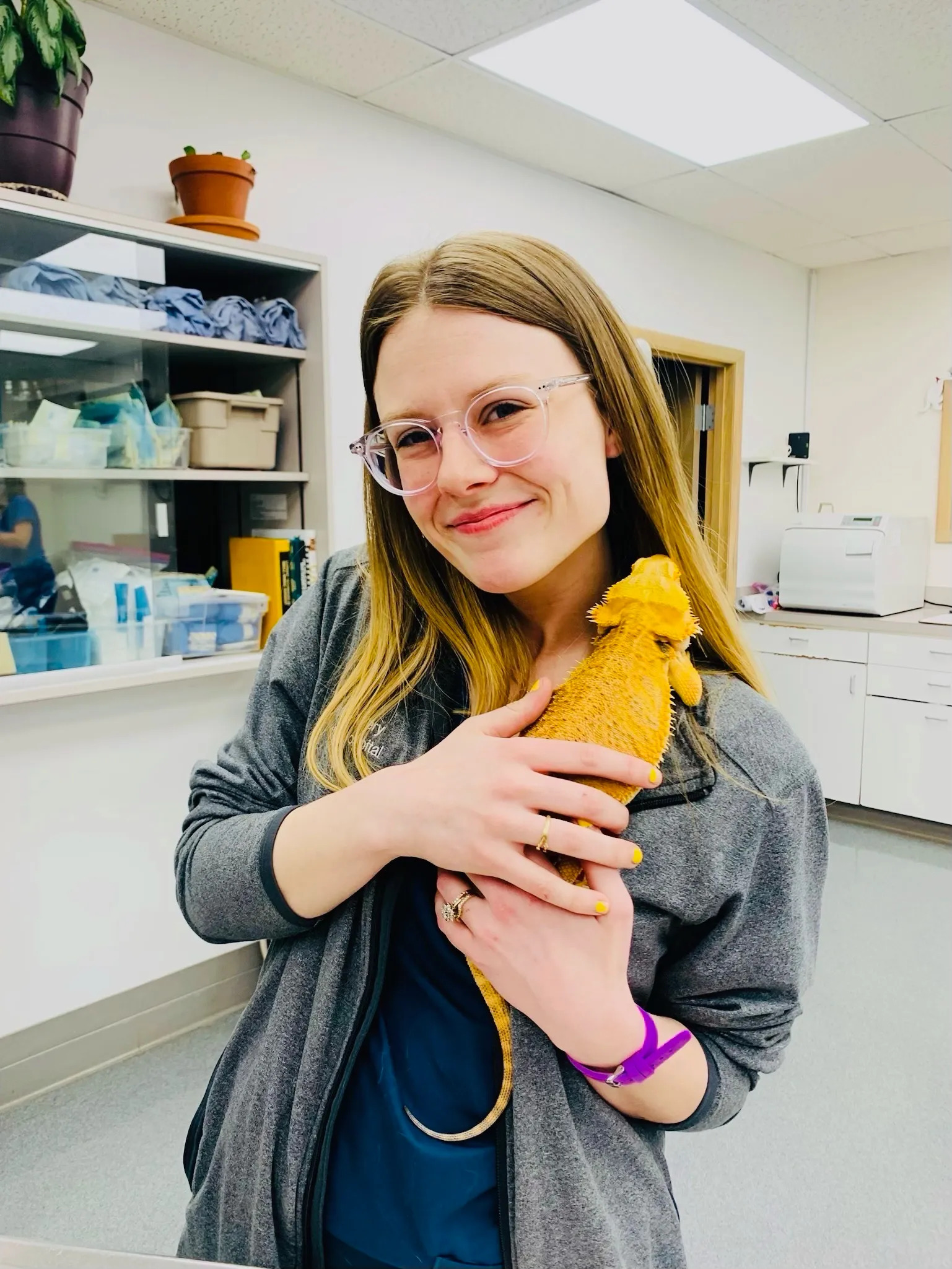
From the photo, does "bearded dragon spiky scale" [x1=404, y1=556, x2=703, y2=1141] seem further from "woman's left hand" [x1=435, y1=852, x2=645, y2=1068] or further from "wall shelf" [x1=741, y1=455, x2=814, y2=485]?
"wall shelf" [x1=741, y1=455, x2=814, y2=485]

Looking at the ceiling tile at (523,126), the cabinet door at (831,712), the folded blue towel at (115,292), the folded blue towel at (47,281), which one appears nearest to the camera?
the folded blue towel at (47,281)

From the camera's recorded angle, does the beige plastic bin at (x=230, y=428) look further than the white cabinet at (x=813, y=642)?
No

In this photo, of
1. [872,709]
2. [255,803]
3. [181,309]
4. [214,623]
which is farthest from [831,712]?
[255,803]

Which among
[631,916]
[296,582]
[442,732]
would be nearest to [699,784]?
[631,916]

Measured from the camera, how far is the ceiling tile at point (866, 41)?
2.33 meters

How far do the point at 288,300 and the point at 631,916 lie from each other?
2.28m

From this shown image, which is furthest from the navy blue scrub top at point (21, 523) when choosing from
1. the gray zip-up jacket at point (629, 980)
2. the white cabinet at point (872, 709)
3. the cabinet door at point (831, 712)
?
the cabinet door at point (831, 712)

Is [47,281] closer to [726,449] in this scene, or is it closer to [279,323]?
[279,323]

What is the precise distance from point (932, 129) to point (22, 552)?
3.23 meters

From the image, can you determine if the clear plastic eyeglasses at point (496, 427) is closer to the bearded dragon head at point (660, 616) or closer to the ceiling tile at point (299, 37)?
the bearded dragon head at point (660, 616)

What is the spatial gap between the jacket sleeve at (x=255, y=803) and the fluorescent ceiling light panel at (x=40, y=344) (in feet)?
4.72

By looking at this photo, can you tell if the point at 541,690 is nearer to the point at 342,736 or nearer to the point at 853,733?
the point at 342,736

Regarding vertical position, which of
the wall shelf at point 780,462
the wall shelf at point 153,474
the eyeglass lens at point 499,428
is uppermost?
the wall shelf at point 780,462

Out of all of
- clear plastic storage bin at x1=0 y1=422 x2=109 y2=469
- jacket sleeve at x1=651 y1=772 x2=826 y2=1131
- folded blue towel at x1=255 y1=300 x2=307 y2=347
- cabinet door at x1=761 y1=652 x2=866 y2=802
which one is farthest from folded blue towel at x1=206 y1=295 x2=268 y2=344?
cabinet door at x1=761 y1=652 x2=866 y2=802
